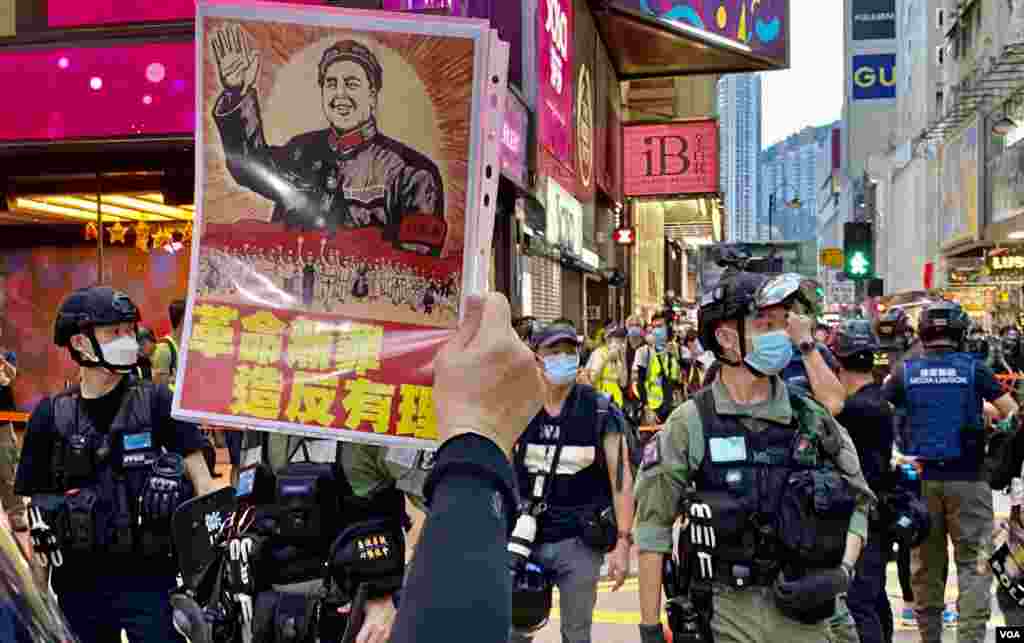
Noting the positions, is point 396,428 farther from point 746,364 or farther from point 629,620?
point 629,620

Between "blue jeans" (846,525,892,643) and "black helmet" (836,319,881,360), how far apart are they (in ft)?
3.37

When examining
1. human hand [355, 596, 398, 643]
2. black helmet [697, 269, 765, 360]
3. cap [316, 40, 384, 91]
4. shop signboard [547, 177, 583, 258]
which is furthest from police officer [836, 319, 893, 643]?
shop signboard [547, 177, 583, 258]

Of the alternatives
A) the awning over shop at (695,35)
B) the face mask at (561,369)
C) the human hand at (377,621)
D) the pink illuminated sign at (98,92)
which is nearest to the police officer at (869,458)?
the face mask at (561,369)

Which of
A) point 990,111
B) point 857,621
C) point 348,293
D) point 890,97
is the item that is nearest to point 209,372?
point 348,293

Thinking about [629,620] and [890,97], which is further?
[890,97]

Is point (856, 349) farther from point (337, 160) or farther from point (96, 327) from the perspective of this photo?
point (337, 160)

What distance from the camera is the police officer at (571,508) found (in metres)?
5.96

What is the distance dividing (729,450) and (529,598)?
1984 mm

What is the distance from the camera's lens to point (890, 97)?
334 ft

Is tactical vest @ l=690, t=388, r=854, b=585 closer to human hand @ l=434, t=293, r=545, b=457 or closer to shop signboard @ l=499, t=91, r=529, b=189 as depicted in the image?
human hand @ l=434, t=293, r=545, b=457

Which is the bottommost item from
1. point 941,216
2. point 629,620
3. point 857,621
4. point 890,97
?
point 629,620

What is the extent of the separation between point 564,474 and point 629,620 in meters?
2.43

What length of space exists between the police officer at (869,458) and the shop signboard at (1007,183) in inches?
1158

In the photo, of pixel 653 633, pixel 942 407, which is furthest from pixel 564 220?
pixel 653 633
